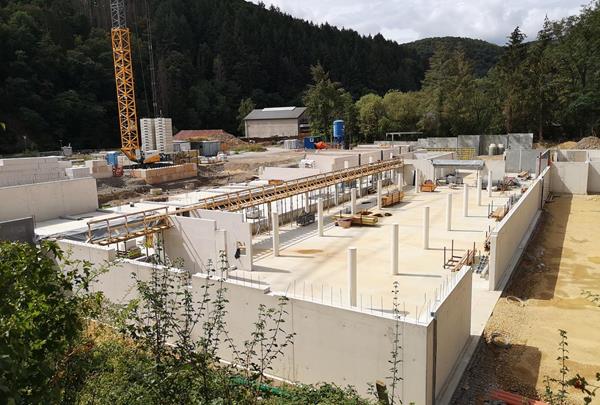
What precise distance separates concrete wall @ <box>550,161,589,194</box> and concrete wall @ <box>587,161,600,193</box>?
1098 mm

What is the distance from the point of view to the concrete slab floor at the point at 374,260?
16.8 metres

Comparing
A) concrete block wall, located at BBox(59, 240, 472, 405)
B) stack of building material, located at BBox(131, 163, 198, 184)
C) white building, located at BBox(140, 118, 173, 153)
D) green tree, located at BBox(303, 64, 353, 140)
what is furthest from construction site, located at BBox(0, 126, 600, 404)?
green tree, located at BBox(303, 64, 353, 140)

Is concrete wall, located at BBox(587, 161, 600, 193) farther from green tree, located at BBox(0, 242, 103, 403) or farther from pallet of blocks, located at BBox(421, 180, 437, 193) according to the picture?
green tree, located at BBox(0, 242, 103, 403)

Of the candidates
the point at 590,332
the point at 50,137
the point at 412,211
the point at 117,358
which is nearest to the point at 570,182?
the point at 412,211

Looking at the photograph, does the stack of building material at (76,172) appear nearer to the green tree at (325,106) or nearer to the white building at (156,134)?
the white building at (156,134)

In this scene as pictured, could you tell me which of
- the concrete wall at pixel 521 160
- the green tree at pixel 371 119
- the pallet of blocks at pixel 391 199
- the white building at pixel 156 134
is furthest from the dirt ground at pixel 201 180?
the concrete wall at pixel 521 160

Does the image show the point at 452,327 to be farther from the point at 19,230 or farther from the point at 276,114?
the point at 276,114

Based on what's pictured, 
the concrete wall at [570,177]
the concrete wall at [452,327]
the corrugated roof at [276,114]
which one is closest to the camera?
the concrete wall at [452,327]

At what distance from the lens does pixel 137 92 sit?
97938 millimetres

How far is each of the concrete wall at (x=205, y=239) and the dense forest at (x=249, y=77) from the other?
27.3 m

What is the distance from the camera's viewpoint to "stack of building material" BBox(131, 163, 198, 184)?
44625 millimetres

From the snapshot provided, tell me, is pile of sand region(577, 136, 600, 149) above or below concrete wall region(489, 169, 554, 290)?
above

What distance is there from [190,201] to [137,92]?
249ft

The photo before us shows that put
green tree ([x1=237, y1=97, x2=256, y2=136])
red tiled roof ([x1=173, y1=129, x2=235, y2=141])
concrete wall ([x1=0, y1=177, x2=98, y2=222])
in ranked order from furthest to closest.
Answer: green tree ([x1=237, y1=97, x2=256, y2=136])
red tiled roof ([x1=173, y1=129, x2=235, y2=141])
concrete wall ([x1=0, y1=177, x2=98, y2=222])
